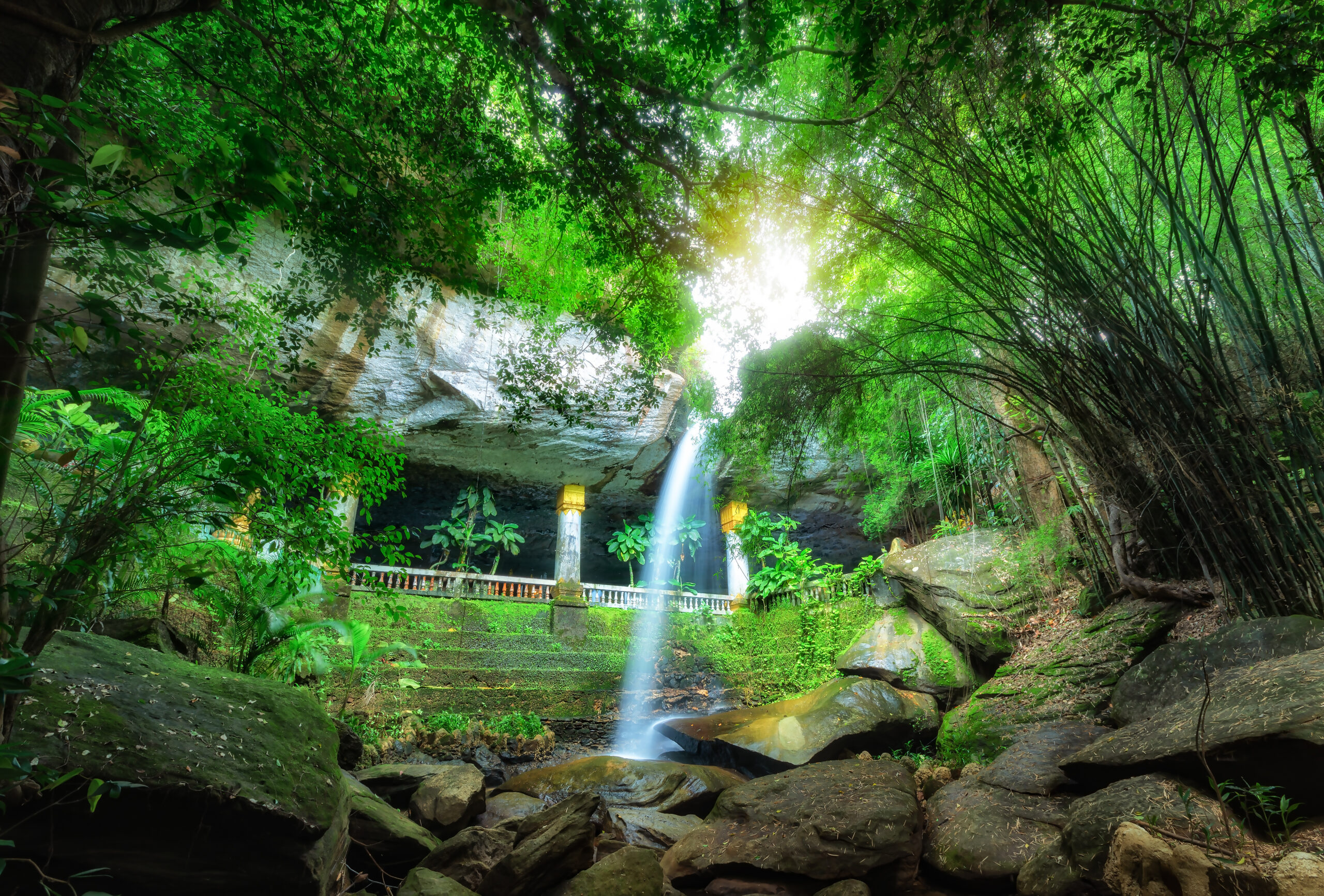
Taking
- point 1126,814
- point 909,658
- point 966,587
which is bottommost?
point 1126,814

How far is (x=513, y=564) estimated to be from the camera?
15680 mm

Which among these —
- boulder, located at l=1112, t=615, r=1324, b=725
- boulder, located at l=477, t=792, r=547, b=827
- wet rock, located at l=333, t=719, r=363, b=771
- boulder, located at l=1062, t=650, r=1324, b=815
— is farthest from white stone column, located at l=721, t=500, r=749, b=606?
boulder, located at l=1062, t=650, r=1324, b=815

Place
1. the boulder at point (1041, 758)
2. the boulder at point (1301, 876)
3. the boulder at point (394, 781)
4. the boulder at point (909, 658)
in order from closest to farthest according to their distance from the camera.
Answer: the boulder at point (1301, 876) < the boulder at point (1041, 758) < the boulder at point (394, 781) < the boulder at point (909, 658)

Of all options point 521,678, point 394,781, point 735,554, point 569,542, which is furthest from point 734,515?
point 394,781

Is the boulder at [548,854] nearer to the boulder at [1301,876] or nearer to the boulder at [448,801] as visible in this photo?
the boulder at [448,801]

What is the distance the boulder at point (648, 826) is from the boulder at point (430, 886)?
1.36 m

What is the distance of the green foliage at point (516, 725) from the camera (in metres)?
7.43

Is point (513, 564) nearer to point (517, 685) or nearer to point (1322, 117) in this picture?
point (517, 685)

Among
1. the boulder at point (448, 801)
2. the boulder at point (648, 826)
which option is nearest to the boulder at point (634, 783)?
the boulder at point (648, 826)

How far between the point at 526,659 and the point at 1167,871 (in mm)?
8600

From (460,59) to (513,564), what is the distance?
1363 cm

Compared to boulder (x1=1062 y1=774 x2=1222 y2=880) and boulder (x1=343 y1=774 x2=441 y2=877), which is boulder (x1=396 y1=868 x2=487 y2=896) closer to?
boulder (x1=343 y1=774 x2=441 y2=877)

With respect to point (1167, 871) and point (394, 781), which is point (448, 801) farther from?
point (1167, 871)

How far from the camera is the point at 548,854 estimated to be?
10.2 feet
